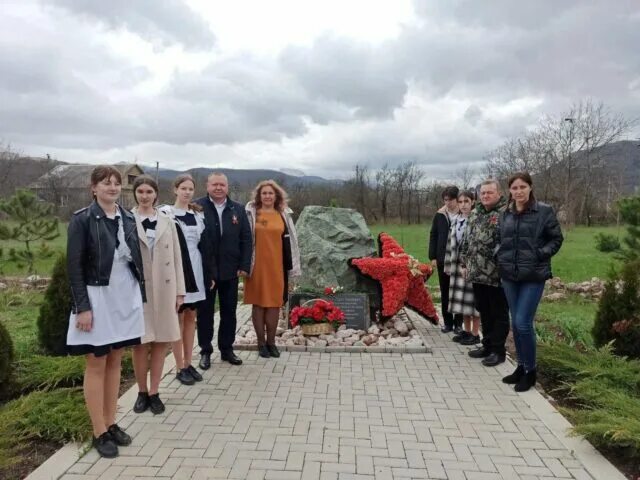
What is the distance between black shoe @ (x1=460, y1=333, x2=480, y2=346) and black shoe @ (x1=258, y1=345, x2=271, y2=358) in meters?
2.36

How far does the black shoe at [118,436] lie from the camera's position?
11.1 feet

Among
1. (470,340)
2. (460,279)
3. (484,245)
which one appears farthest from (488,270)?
(470,340)

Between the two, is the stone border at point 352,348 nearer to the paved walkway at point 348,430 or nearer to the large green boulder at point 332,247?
the paved walkway at point 348,430

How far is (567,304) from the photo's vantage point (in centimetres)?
866

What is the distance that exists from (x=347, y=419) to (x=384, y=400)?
0.52 metres

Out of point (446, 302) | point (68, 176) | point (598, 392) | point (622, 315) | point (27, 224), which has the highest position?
point (68, 176)

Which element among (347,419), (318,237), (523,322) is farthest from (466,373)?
(318,237)

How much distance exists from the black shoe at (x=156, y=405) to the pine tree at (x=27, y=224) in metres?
8.46

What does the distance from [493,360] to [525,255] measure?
1489 mm

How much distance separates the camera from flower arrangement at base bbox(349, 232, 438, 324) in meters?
6.32

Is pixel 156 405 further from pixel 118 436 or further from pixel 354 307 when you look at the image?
pixel 354 307

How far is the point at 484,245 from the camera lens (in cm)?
486

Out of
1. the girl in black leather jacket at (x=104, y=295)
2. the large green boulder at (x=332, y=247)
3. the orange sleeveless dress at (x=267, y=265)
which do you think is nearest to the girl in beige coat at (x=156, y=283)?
the girl in black leather jacket at (x=104, y=295)

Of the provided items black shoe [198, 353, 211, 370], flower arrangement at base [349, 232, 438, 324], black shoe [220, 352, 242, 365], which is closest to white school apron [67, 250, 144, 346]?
black shoe [198, 353, 211, 370]
